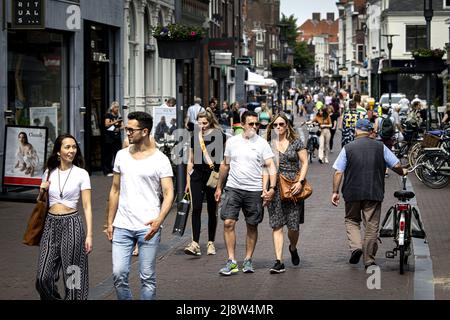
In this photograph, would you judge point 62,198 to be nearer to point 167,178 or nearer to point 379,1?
point 167,178

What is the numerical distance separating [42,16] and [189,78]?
71.3ft

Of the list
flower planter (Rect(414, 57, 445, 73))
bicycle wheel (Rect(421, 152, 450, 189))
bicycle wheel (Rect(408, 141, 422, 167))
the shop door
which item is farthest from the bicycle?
flower planter (Rect(414, 57, 445, 73))

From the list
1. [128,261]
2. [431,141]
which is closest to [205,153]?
[128,261]

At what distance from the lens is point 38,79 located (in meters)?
23.1

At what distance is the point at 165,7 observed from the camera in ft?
120

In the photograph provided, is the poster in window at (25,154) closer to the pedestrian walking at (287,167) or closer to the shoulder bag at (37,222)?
the pedestrian walking at (287,167)

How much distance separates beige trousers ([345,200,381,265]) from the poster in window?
26.1ft

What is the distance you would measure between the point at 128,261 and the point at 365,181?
427cm

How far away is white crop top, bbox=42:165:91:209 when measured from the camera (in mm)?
9328

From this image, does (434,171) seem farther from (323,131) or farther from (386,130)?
(323,131)

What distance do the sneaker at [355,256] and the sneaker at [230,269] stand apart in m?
1.50

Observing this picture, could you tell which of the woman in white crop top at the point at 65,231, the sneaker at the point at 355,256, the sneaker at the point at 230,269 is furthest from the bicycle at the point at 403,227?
the woman in white crop top at the point at 65,231

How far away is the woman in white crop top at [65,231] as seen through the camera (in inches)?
359
